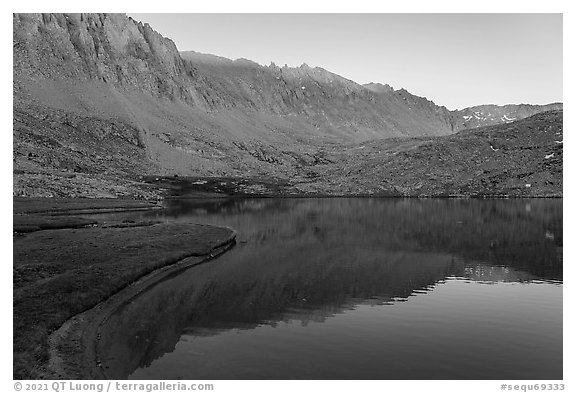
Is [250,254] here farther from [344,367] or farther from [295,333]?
[344,367]

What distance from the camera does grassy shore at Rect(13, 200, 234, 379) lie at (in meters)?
30.0

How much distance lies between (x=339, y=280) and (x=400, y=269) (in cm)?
1103

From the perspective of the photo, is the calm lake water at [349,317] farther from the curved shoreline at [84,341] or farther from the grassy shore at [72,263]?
the grassy shore at [72,263]

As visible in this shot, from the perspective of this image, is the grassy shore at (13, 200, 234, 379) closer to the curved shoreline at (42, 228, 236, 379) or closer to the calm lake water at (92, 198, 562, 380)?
the curved shoreline at (42, 228, 236, 379)

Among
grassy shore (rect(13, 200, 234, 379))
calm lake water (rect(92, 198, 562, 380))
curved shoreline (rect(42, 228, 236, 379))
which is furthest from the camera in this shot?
grassy shore (rect(13, 200, 234, 379))

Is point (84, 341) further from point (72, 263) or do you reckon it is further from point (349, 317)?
point (72, 263)

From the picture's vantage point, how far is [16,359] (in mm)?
25109

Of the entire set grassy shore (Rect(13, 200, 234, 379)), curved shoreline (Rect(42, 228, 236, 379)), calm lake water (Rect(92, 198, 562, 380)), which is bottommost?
calm lake water (Rect(92, 198, 562, 380))

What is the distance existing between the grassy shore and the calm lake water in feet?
11.6

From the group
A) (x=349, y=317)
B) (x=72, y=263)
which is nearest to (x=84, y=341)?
(x=349, y=317)

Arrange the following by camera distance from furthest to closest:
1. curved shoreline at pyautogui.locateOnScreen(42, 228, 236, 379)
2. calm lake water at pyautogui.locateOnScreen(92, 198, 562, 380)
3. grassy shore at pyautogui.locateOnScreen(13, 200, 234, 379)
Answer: grassy shore at pyautogui.locateOnScreen(13, 200, 234, 379) < calm lake water at pyautogui.locateOnScreen(92, 198, 562, 380) < curved shoreline at pyautogui.locateOnScreen(42, 228, 236, 379)

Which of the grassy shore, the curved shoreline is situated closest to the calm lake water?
the curved shoreline

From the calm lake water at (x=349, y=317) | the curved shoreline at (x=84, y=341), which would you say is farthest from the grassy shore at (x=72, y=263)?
the calm lake water at (x=349, y=317)
